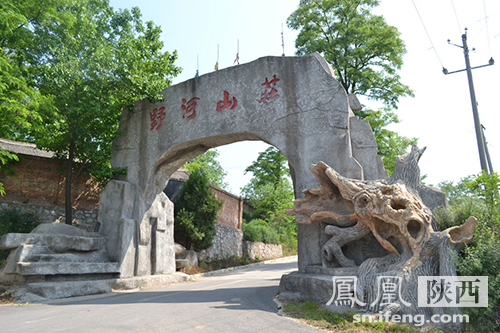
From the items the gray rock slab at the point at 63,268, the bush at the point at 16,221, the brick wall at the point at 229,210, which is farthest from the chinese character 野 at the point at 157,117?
the brick wall at the point at 229,210

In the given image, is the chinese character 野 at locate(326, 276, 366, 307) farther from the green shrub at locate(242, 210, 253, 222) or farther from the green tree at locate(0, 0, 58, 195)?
the green shrub at locate(242, 210, 253, 222)

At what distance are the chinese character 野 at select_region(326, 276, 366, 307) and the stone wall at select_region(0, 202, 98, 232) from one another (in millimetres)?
7726

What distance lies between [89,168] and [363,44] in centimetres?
1089

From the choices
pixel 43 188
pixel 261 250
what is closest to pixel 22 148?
pixel 43 188

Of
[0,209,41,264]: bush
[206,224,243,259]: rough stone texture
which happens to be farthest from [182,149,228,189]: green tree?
[0,209,41,264]: bush

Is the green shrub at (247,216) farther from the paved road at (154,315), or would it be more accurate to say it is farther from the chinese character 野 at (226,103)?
the paved road at (154,315)

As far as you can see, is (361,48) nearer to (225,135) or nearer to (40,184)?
(225,135)

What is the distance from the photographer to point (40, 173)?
11.2 m

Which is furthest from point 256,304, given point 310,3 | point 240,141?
point 310,3

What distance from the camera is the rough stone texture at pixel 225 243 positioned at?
16.3 meters

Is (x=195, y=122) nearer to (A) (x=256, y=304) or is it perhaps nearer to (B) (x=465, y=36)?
(A) (x=256, y=304)

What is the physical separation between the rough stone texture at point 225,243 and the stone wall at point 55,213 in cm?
547

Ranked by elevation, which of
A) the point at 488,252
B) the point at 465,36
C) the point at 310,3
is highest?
the point at 310,3

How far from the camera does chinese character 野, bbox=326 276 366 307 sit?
16.4ft
